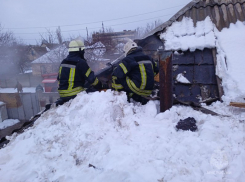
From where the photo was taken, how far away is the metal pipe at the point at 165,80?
2984 millimetres

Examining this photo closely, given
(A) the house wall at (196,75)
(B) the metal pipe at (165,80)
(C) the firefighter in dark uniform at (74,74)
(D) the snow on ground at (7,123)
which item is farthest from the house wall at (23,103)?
(B) the metal pipe at (165,80)

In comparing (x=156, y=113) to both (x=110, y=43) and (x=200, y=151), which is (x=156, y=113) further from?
(x=110, y=43)

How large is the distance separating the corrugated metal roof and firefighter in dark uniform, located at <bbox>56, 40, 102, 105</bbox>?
221cm

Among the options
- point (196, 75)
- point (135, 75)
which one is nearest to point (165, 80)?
point (135, 75)

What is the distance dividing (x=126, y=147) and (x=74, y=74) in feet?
7.46

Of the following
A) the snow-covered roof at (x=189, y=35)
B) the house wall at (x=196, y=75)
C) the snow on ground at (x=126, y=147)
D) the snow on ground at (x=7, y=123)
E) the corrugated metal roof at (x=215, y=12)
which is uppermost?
the corrugated metal roof at (x=215, y=12)

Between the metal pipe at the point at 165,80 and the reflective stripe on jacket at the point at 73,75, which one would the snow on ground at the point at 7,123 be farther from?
the metal pipe at the point at 165,80

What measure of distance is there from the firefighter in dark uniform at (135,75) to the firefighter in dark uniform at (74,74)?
75cm

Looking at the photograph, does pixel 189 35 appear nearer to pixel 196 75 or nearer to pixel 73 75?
pixel 196 75

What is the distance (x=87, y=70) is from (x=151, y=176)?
106 inches

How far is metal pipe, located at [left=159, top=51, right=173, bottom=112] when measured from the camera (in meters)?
2.98

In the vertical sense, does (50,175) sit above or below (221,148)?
below

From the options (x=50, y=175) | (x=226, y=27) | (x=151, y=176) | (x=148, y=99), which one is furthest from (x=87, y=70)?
(x=226, y=27)

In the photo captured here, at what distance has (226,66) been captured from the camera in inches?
164
